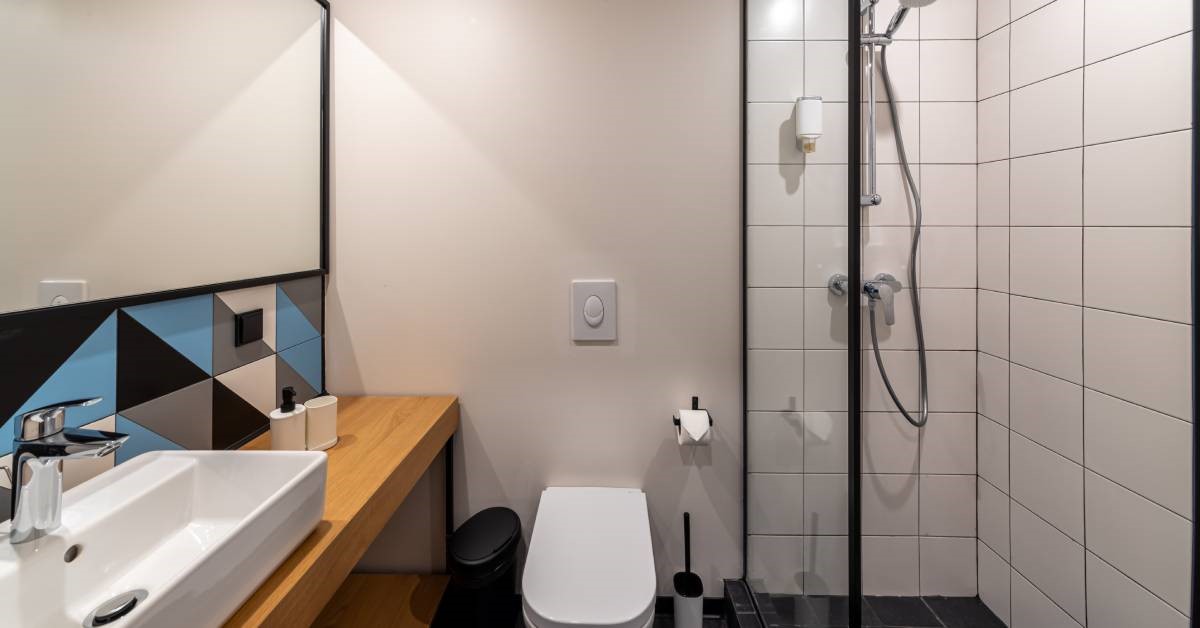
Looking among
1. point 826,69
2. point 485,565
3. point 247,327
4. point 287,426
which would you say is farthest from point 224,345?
point 826,69

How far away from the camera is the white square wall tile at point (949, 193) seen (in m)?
1.64

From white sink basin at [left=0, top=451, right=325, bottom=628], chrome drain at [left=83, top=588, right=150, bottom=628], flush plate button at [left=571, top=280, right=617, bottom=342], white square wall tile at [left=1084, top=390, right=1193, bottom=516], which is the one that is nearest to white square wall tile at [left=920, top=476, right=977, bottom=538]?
white square wall tile at [left=1084, top=390, right=1193, bottom=516]

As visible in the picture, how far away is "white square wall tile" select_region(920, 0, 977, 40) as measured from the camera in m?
1.62

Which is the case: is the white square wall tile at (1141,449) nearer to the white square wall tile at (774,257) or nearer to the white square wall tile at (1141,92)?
the white square wall tile at (1141,92)

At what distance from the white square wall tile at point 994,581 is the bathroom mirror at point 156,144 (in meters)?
2.33

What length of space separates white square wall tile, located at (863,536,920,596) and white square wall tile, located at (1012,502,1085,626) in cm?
28

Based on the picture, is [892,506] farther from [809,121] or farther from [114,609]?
[114,609]

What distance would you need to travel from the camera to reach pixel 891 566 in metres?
1.71

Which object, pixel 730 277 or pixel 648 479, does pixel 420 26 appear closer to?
pixel 730 277

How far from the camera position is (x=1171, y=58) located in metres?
1.11

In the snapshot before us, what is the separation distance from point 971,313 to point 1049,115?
0.60 metres

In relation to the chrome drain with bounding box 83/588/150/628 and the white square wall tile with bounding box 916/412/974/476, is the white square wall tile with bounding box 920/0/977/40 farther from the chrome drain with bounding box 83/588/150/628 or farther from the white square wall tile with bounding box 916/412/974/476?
the chrome drain with bounding box 83/588/150/628

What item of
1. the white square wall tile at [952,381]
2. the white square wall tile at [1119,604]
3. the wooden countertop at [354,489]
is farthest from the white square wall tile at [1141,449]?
the wooden countertop at [354,489]

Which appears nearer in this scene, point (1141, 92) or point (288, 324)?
point (1141, 92)
